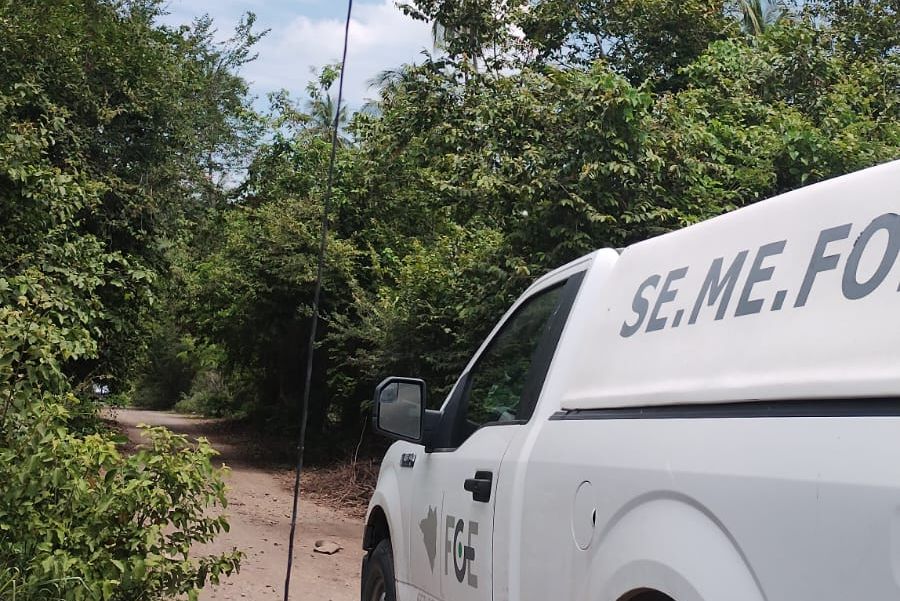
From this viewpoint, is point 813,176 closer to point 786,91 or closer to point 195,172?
point 786,91

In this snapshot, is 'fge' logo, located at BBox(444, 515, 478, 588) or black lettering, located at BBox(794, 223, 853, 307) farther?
'fge' logo, located at BBox(444, 515, 478, 588)

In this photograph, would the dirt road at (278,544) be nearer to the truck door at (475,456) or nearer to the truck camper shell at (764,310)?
the truck door at (475,456)

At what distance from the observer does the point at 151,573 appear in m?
5.33

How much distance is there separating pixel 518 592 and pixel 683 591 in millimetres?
965

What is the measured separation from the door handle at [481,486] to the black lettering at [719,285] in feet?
3.48

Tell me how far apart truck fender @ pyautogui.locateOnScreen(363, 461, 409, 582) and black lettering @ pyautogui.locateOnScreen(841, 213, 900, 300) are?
2.74 meters

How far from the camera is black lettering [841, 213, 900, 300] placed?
1686mm

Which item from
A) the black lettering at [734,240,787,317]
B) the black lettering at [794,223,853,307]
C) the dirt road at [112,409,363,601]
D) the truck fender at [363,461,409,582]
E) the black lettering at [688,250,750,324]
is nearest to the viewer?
the black lettering at [794,223,853,307]

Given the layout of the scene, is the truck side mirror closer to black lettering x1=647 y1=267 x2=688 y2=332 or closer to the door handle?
the door handle

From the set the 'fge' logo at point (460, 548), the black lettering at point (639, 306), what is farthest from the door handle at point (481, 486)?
the black lettering at point (639, 306)

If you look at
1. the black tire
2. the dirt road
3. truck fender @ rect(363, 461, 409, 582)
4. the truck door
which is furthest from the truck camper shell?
the dirt road

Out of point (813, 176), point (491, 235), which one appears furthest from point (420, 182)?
point (813, 176)

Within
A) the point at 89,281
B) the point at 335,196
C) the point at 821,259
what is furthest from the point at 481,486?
the point at 335,196

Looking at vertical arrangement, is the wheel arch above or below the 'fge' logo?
below
